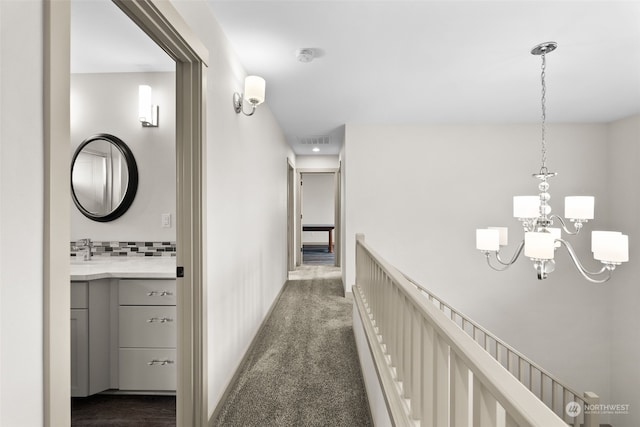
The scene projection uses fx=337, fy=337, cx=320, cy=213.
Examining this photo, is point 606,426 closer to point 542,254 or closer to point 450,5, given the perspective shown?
point 542,254

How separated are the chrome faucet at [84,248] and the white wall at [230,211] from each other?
1.11m

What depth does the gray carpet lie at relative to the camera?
6.56 feet

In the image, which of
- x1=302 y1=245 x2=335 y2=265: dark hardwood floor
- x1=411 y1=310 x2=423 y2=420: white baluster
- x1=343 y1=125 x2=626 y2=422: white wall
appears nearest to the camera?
x1=411 y1=310 x2=423 y2=420: white baluster

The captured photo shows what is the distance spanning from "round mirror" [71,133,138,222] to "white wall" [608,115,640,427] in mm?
5487

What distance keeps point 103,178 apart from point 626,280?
5.87m

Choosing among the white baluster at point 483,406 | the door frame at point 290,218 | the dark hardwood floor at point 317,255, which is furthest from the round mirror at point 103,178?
the dark hardwood floor at point 317,255

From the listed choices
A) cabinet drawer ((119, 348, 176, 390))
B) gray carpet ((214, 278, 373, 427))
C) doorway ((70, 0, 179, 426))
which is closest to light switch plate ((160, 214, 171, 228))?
doorway ((70, 0, 179, 426))

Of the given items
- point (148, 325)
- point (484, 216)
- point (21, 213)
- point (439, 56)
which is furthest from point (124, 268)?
point (484, 216)

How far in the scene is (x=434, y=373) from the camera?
38.8 inches

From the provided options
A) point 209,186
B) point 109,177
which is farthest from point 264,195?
point 209,186

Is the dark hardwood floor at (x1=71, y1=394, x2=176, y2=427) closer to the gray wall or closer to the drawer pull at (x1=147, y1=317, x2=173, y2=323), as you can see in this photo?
the drawer pull at (x1=147, y1=317, x2=173, y2=323)

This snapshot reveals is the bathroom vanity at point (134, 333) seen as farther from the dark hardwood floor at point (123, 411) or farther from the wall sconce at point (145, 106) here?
the wall sconce at point (145, 106)

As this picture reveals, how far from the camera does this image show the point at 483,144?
453 centimetres

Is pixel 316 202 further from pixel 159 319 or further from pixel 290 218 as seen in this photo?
pixel 159 319
